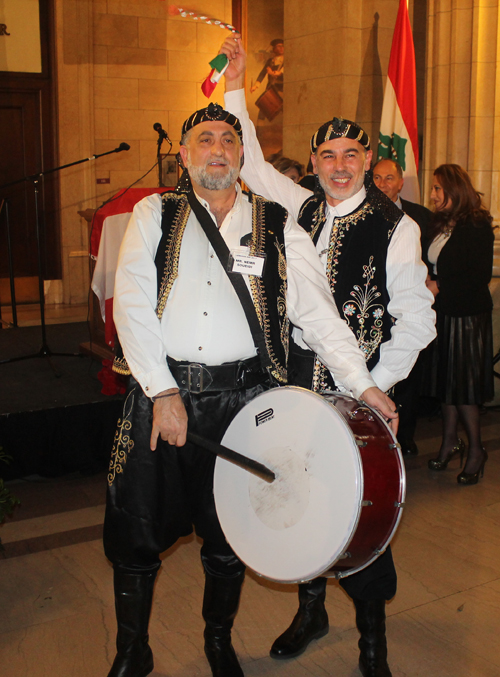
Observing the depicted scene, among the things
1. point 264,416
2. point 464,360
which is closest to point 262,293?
point 264,416

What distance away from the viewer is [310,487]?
1814mm

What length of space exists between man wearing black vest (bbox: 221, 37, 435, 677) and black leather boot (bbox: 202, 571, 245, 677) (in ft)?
0.73

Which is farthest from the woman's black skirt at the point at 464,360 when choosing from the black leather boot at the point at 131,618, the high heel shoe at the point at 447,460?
the black leather boot at the point at 131,618

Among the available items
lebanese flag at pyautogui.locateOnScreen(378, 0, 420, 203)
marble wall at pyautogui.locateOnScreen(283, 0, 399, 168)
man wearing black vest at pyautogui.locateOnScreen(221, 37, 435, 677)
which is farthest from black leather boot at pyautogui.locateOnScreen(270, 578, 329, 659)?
marble wall at pyautogui.locateOnScreen(283, 0, 399, 168)

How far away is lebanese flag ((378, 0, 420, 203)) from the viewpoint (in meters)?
5.42

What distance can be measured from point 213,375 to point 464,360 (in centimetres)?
234

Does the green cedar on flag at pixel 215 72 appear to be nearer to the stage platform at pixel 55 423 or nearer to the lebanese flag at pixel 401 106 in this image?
the stage platform at pixel 55 423

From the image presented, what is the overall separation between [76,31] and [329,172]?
6.19 metres

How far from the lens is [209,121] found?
82.1 inches

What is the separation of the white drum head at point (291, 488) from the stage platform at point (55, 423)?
1997mm

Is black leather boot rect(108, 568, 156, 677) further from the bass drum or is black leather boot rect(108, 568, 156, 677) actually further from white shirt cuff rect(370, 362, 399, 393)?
white shirt cuff rect(370, 362, 399, 393)

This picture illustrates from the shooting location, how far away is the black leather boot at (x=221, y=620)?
2209 mm

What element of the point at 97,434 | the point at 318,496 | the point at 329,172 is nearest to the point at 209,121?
the point at 329,172

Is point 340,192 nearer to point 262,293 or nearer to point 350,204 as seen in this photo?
point 350,204
